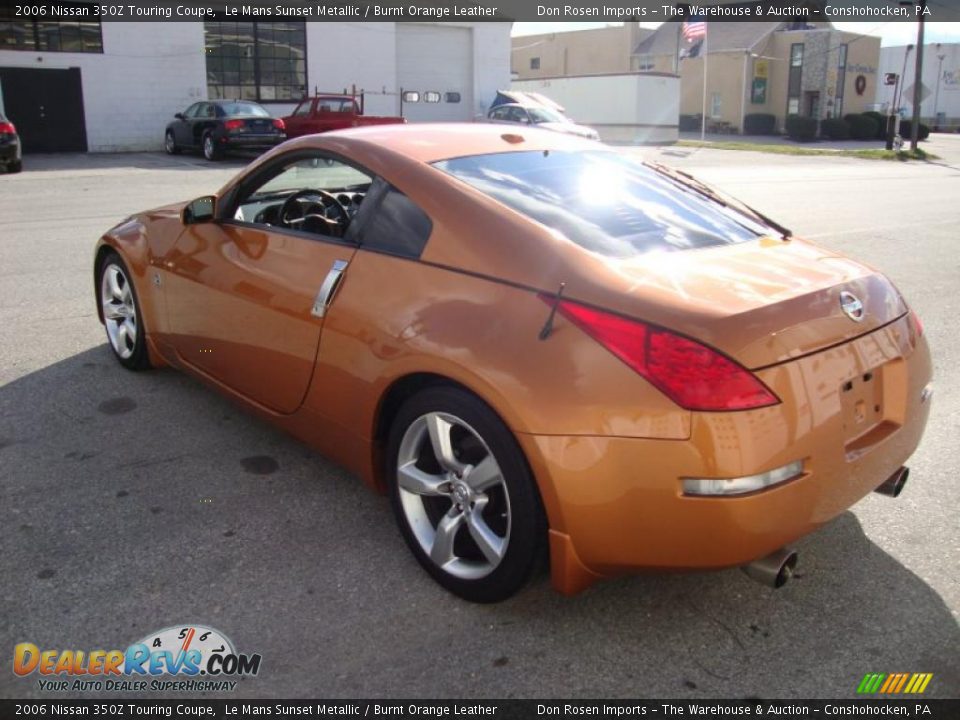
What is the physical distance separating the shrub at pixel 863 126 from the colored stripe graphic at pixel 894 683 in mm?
52230

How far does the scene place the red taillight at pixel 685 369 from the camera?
2.46 m

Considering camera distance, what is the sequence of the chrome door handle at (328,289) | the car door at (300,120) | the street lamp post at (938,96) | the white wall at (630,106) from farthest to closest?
the street lamp post at (938,96), the white wall at (630,106), the car door at (300,120), the chrome door handle at (328,289)

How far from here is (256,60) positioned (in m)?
28.3

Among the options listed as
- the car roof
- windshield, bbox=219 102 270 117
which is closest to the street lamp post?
windshield, bbox=219 102 270 117

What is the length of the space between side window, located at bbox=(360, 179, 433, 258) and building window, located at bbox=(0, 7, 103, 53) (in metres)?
26.0

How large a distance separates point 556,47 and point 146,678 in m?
70.1

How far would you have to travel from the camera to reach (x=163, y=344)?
185 inches

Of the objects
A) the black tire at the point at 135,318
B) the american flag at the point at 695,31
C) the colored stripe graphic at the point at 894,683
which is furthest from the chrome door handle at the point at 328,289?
the american flag at the point at 695,31

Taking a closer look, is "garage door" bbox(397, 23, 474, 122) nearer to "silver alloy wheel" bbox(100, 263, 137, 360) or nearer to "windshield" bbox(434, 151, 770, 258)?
"silver alloy wheel" bbox(100, 263, 137, 360)

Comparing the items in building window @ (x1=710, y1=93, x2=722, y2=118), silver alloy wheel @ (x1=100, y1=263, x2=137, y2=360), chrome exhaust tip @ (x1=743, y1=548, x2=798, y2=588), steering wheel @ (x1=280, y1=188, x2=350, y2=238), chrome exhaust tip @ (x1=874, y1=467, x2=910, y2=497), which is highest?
building window @ (x1=710, y1=93, x2=722, y2=118)

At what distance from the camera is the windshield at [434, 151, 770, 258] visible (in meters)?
3.12

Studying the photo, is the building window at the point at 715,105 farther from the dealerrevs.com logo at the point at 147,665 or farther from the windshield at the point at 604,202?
the dealerrevs.com logo at the point at 147,665

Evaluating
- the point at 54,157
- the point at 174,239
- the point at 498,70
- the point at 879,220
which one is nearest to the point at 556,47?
the point at 498,70

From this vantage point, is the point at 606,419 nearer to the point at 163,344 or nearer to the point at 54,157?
the point at 163,344
